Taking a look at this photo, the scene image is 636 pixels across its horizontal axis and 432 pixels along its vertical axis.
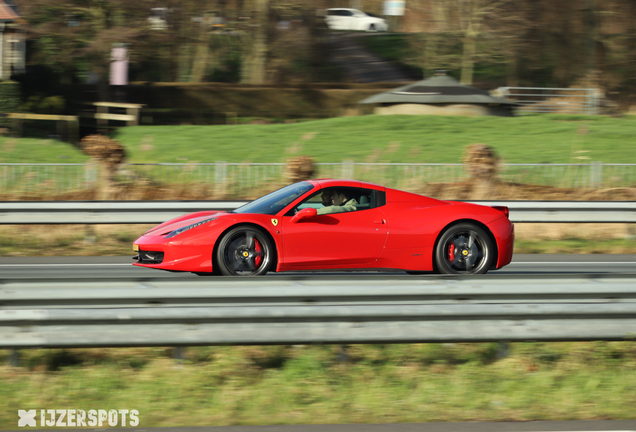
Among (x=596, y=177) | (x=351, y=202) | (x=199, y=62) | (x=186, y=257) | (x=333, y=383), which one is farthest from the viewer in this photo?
(x=199, y=62)

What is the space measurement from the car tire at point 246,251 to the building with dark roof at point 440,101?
738 inches

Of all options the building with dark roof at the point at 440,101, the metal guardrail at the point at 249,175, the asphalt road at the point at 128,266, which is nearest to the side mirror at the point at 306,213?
the asphalt road at the point at 128,266

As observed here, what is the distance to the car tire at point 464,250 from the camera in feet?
26.0

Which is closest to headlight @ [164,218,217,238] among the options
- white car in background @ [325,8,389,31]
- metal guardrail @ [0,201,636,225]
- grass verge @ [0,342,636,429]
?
grass verge @ [0,342,636,429]

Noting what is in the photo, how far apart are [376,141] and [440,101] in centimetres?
479

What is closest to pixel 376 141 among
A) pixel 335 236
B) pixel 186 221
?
pixel 186 221

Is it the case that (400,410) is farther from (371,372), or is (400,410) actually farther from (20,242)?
(20,242)

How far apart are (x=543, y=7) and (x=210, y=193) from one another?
27344 millimetres

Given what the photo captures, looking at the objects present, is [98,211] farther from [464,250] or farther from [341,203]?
[464,250]

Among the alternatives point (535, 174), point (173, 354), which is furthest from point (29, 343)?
point (535, 174)

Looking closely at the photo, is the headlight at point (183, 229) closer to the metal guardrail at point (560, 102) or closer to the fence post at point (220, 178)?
the fence post at point (220, 178)

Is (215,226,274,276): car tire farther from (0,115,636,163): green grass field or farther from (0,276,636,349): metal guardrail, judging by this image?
(0,115,636,163): green grass field

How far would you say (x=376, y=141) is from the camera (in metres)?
22.0

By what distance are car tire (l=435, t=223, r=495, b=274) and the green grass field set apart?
11.4m
